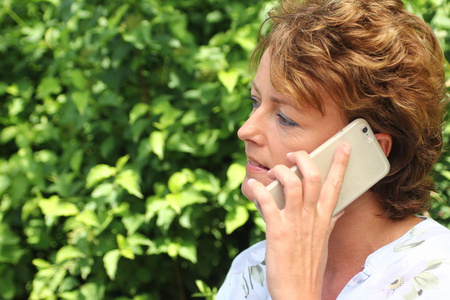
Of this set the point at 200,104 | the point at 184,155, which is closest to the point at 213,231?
the point at 184,155

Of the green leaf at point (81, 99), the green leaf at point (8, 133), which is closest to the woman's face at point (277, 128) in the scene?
the green leaf at point (81, 99)

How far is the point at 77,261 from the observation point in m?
2.33

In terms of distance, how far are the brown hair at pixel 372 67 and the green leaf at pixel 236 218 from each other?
697 mm

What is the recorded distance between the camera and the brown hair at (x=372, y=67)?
130cm

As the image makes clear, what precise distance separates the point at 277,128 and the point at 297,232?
0.29m

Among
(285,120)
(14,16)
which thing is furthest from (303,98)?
(14,16)

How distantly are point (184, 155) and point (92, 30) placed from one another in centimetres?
Answer: 62

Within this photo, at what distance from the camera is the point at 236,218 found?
A: 206 cm

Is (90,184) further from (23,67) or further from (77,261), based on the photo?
(23,67)

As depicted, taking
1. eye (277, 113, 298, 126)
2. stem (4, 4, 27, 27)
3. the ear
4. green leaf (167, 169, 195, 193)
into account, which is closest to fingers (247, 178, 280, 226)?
eye (277, 113, 298, 126)

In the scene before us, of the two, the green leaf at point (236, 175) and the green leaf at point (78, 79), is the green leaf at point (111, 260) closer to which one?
the green leaf at point (236, 175)

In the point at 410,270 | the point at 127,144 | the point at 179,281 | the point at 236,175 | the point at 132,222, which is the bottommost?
the point at 179,281

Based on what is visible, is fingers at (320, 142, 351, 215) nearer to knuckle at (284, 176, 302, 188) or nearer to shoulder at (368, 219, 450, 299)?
knuckle at (284, 176, 302, 188)

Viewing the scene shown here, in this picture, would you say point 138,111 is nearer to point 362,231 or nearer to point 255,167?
point 255,167
